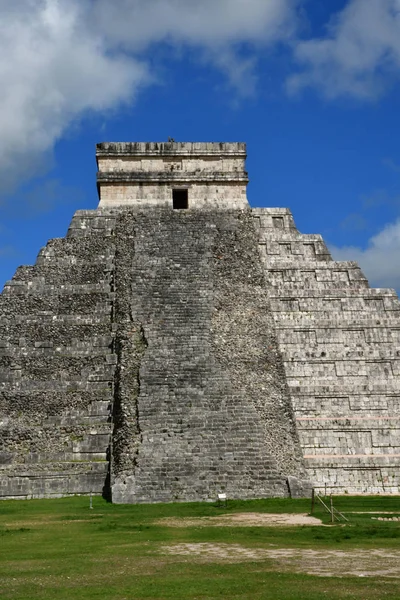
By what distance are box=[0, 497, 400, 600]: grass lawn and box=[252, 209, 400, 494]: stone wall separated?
3416 millimetres

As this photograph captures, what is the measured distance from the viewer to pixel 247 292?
794 inches

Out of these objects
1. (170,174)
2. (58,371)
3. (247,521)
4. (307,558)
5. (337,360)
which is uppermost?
(170,174)

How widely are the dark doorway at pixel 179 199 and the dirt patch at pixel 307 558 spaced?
1688 centimetres

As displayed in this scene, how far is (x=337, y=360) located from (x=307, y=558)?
11.1 m

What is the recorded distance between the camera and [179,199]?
81.9ft

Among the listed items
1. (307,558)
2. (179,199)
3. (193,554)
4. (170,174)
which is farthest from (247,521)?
(179,199)

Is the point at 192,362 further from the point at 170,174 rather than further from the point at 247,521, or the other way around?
the point at 170,174

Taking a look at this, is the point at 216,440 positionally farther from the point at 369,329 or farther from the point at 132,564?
the point at 132,564

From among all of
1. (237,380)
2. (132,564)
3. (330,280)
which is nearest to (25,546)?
(132,564)

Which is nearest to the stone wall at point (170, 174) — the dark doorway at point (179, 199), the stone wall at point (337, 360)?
the dark doorway at point (179, 199)

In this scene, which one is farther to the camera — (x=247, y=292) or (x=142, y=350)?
(x=247, y=292)

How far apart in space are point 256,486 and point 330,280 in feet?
27.3

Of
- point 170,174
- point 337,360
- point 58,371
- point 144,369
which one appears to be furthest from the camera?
point 170,174

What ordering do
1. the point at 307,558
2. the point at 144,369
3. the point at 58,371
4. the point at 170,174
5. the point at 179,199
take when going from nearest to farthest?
the point at 307,558 < the point at 144,369 < the point at 58,371 < the point at 170,174 < the point at 179,199
